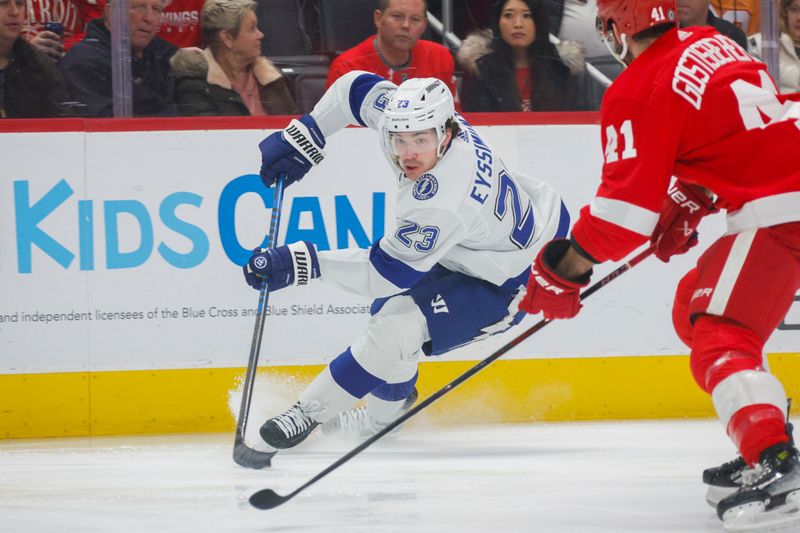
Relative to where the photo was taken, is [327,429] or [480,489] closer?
[480,489]

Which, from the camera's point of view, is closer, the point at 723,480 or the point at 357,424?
the point at 723,480

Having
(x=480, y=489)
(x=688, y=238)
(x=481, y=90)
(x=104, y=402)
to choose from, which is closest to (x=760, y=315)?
(x=688, y=238)

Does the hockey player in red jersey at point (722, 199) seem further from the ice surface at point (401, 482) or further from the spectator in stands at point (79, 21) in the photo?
the spectator in stands at point (79, 21)

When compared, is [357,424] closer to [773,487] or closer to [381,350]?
[381,350]

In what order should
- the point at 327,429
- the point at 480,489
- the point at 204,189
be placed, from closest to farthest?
the point at 480,489 → the point at 327,429 → the point at 204,189

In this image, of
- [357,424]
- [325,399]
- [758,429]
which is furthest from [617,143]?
[357,424]

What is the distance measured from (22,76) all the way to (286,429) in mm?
1699

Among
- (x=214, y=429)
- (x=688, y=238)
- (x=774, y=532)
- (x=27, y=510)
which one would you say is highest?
(x=688, y=238)

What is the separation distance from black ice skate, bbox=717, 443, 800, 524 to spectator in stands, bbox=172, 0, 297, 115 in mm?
2496

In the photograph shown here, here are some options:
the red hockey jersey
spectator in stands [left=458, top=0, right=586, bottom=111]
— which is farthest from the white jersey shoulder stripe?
spectator in stands [left=458, top=0, right=586, bottom=111]

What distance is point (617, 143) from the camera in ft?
7.84

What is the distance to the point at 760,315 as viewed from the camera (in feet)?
7.88

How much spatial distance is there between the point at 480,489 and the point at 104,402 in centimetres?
171

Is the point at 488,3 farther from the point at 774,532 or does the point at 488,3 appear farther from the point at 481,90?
the point at 774,532
